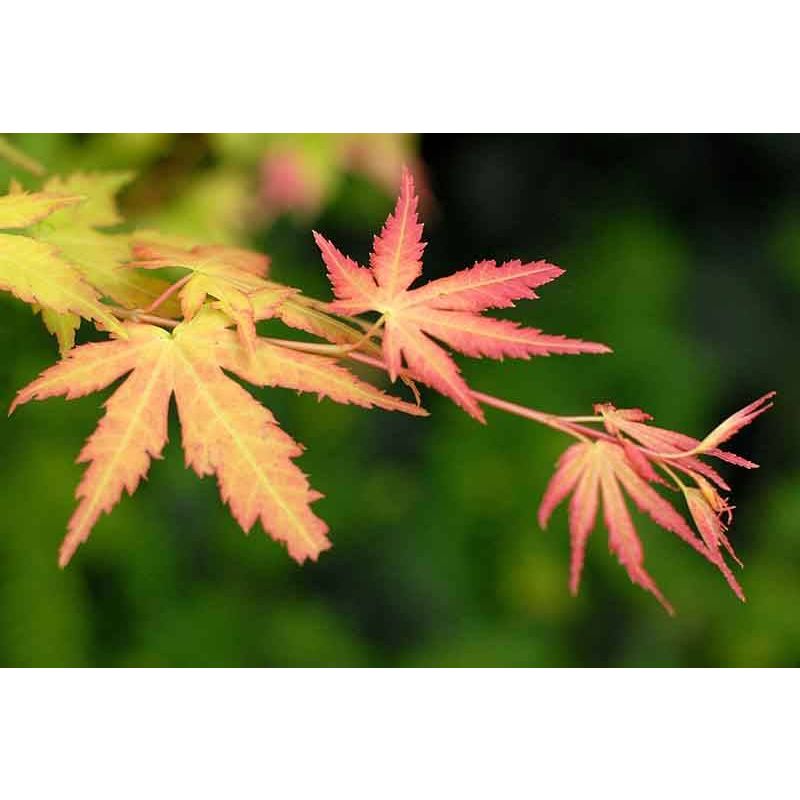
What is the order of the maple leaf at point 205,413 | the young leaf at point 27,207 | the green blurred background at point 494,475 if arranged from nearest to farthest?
1. the maple leaf at point 205,413
2. the young leaf at point 27,207
3. the green blurred background at point 494,475

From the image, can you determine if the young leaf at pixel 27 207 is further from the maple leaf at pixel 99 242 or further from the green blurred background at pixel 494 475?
the green blurred background at pixel 494 475

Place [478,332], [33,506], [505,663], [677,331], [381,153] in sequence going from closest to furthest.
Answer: [478,332]
[381,153]
[33,506]
[505,663]
[677,331]

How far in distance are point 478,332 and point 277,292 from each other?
0.18 meters

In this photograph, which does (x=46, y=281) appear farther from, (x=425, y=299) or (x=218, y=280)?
(x=425, y=299)

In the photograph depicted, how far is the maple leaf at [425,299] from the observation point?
3.05 ft

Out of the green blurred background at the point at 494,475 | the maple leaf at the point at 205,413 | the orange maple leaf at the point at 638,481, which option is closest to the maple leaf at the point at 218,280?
the maple leaf at the point at 205,413

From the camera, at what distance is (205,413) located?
3.11 ft

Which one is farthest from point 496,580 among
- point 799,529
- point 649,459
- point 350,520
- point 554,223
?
point 649,459

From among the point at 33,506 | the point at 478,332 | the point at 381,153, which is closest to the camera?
the point at 478,332

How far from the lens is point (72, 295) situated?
0.95 metres

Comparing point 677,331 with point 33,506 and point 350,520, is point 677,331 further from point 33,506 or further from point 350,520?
point 33,506

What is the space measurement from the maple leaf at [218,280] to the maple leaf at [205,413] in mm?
22

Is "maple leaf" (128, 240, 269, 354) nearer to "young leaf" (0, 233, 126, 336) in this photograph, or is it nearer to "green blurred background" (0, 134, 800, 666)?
"young leaf" (0, 233, 126, 336)

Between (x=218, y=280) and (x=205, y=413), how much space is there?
125 millimetres
